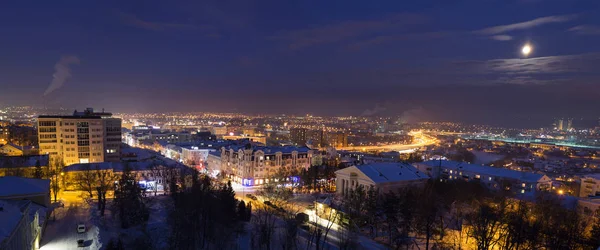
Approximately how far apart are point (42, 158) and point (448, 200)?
110ft

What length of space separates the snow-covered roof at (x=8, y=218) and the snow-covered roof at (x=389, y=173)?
879 inches

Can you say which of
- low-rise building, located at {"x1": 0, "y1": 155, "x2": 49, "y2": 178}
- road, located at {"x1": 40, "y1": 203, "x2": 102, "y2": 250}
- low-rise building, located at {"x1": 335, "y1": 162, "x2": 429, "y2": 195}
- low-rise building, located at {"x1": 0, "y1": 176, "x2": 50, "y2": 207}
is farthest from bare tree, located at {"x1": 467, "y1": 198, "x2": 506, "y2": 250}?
low-rise building, located at {"x1": 0, "y1": 155, "x2": 49, "y2": 178}

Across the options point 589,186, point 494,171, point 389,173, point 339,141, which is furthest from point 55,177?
point 339,141

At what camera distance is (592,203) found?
22.4 metres

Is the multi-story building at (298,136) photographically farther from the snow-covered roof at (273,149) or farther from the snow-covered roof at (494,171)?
the snow-covered roof at (494,171)

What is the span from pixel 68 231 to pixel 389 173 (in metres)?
22.7

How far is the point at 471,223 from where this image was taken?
19031 mm

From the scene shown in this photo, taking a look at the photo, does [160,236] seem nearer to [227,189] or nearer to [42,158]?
[227,189]

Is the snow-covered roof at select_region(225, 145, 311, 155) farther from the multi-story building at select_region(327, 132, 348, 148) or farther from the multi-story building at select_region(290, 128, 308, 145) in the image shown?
the multi-story building at select_region(327, 132, 348, 148)

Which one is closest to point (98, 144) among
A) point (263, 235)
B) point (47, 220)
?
point (47, 220)

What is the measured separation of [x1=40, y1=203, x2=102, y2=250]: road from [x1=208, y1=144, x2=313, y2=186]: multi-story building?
16.2 metres

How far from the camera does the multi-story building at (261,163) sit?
Result: 36.8 meters

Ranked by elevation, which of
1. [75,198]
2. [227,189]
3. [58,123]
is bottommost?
[75,198]

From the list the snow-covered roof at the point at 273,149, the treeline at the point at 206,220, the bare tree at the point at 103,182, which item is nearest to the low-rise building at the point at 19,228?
the bare tree at the point at 103,182
